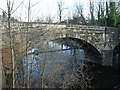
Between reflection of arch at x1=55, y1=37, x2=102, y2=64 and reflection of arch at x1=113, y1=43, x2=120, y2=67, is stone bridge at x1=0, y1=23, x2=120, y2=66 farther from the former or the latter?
reflection of arch at x1=113, y1=43, x2=120, y2=67

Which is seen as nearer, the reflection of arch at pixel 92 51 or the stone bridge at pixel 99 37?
the stone bridge at pixel 99 37

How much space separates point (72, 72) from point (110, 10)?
296 inches

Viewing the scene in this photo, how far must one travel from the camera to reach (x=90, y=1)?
1247 cm

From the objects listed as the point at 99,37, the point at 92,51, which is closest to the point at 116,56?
the point at 92,51

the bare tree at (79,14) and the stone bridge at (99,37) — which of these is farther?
the bare tree at (79,14)

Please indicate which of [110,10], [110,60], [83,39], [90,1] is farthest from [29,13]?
[90,1]

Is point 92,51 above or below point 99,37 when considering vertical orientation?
below

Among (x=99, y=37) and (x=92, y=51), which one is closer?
(x=99, y=37)

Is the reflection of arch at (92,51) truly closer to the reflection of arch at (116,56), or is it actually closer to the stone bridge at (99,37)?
the stone bridge at (99,37)

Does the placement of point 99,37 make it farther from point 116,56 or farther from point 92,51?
point 116,56

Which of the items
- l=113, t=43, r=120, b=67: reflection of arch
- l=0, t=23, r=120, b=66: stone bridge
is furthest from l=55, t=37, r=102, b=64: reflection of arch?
l=113, t=43, r=120, b=67: reflection of arch

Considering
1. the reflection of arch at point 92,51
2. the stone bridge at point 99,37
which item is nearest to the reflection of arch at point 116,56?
the stone bridge at point 99,37

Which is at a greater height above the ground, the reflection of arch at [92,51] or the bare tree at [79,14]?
the bare tree at [79,14]

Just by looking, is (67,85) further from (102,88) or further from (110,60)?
(110,60)
